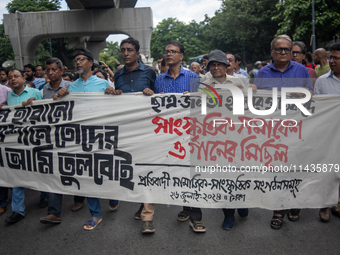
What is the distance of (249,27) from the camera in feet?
107

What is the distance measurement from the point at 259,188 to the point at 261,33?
3185 cm

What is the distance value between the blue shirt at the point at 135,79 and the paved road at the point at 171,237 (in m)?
1.59

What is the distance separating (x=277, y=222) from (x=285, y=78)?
162 cm

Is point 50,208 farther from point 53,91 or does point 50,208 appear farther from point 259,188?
point 259,188

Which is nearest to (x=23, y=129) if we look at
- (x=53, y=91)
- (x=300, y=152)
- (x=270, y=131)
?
(x=53, y=91)

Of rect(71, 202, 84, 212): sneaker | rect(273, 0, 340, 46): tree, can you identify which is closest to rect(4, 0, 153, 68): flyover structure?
rect(273, 0, 340, 46): tree

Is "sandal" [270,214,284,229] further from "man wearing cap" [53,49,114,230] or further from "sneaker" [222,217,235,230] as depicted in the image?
"man wearing cap" [53,49,114,230]

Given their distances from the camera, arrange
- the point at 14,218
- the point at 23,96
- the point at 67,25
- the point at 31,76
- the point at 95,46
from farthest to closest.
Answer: the point at 95,46 → the point at 67,25 → the point at 31,76 → the point at 23,96 → the point at 14,218

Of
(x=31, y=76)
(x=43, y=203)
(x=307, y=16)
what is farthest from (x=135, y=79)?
(x=307, y=16)

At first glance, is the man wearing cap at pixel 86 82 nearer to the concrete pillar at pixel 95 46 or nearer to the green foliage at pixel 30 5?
the concrete pillar at pixel 95 46

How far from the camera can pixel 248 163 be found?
3.22m

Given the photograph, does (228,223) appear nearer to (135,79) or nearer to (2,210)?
(135,79)

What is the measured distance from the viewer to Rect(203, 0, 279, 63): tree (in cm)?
3153
